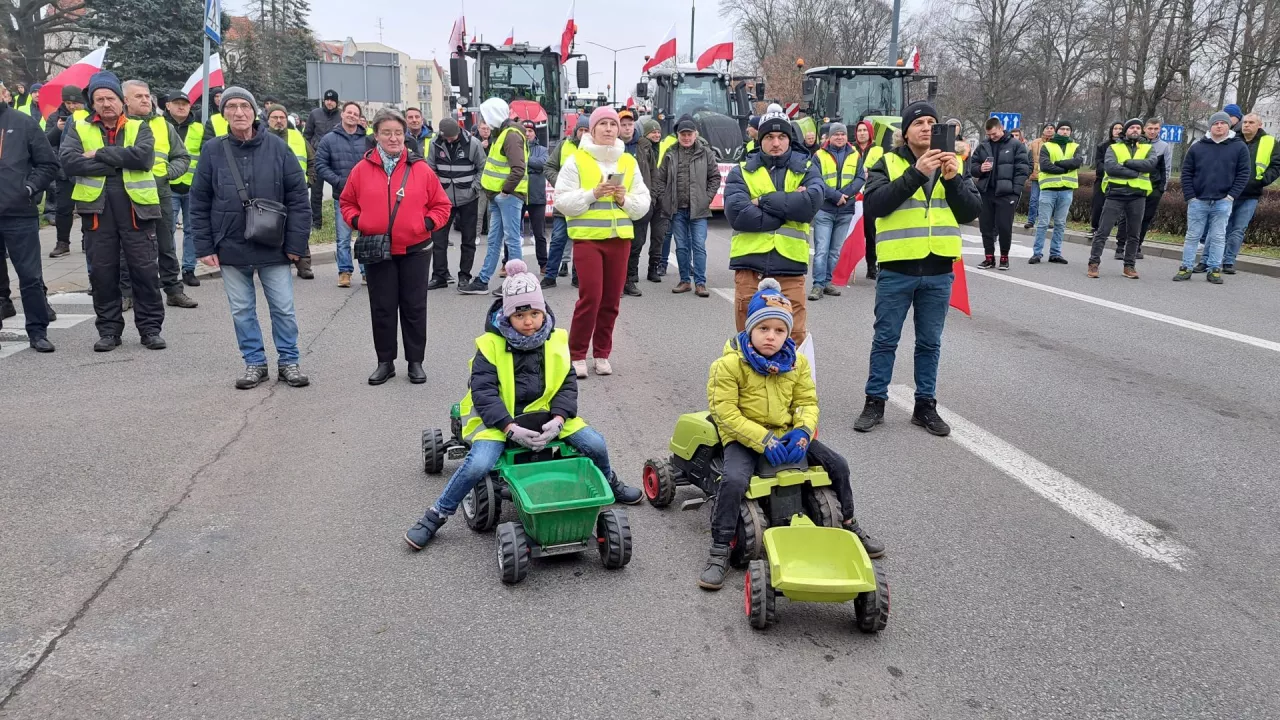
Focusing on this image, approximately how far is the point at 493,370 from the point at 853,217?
8.12 metres

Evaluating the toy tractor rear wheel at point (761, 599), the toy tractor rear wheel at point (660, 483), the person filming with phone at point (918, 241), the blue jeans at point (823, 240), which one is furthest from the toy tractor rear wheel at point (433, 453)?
the blue jeans at point (823, 240)

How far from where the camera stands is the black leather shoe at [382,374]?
23.0 feet

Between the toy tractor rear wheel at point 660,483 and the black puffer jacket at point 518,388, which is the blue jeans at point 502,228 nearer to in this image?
the black puffer jacket at point 518,388

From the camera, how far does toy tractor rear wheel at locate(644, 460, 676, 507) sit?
462cm

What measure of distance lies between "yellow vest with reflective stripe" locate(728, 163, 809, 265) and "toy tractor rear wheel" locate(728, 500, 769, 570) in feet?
8.41

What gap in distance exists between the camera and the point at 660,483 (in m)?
4.63

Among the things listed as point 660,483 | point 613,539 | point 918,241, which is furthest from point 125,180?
point 918,241

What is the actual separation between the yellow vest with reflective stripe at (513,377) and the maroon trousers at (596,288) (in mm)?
2406

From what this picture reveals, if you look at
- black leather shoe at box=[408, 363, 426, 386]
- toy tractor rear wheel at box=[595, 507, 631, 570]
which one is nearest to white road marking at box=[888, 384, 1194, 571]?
toy tractor rear wheel at box=[595, 507, 631, 570]

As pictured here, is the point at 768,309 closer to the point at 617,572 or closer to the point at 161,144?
the point at 617,572

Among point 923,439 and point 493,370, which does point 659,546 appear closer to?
point 493,370

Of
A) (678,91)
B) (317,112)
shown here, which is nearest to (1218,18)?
(678,91)

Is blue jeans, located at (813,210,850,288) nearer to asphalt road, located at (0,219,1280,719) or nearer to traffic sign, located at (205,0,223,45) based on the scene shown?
asphalt road, located at (0,219,1280,719)

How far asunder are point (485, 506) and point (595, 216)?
10.5ft
